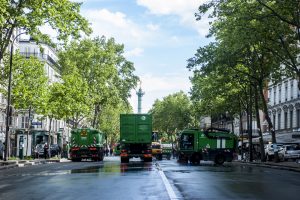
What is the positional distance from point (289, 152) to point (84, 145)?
18427mm

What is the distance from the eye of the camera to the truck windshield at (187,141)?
4353 centimetres

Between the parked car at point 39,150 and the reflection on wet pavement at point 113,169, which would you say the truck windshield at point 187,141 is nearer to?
the reflection on wet pavement at point 113,169

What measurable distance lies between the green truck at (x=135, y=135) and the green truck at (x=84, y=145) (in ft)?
22.2

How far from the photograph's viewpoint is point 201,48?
40156mm

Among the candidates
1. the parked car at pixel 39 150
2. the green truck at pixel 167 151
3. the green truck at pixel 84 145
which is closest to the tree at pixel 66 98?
the parked car at pixel 39 150

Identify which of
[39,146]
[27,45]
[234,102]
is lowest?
[39,146]

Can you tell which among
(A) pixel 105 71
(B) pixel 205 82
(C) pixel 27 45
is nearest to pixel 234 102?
(B) pixel 205 82

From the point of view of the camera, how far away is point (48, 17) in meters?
31.2

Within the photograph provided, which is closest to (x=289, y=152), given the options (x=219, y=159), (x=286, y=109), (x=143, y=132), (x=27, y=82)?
(x=219, y=159)

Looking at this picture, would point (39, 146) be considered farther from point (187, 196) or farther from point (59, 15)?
point (187, 196)

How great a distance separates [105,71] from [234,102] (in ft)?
58.3

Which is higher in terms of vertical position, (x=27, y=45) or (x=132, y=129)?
(x=27, y=45)

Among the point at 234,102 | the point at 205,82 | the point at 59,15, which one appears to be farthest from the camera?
the point at 234,102

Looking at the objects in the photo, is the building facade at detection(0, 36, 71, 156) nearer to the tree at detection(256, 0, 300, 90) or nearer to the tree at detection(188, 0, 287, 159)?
the tree at detection(188, 0, 287, 159)
